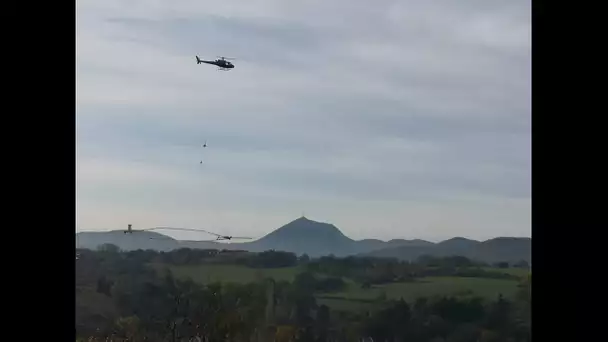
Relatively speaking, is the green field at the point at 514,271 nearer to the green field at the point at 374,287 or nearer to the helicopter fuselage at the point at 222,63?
the green field at the point at 374,287

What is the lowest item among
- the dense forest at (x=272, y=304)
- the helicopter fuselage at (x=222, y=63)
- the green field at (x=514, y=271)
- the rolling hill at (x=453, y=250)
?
the dense forest at (x=272, y=304)

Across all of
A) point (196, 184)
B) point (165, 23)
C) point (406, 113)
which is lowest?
point (196, 184)

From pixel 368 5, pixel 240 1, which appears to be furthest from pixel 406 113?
pixel 240 1

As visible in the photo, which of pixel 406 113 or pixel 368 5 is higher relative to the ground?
pixel 368 5

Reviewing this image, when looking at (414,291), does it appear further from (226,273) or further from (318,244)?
(226,273)

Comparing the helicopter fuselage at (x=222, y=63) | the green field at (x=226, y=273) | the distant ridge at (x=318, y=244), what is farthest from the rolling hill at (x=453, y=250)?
the helicopter fuselage at (x=222, y=63)
